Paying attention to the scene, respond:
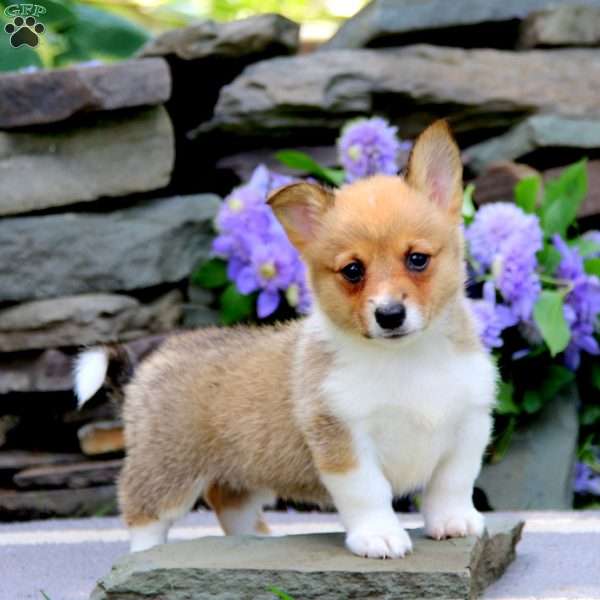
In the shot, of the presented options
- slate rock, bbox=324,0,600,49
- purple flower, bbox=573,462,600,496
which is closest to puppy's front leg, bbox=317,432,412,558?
purple flower, bbox=573,462,600,496

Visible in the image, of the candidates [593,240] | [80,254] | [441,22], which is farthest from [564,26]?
[80,254]

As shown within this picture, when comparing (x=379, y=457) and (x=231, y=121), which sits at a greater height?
(x=231, y=121)

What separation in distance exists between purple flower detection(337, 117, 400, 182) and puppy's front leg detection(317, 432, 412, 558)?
2192mm

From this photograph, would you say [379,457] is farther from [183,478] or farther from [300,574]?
[183,478]

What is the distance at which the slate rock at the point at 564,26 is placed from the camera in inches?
220

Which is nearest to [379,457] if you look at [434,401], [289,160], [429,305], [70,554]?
[434,401]

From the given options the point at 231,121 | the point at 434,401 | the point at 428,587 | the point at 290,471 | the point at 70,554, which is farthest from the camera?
the point at 231,121

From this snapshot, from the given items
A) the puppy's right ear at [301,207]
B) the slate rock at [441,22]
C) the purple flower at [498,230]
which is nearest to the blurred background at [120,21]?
the slate rock at [441,22]

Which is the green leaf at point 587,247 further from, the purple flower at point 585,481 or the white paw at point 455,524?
the white paw at point 455,524

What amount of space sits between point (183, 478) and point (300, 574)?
0.71 m

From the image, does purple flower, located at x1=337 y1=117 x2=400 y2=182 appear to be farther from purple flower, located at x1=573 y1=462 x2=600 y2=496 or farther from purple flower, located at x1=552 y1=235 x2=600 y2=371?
purple flower, located at x1=573 y1=462 x2=600 y2=496

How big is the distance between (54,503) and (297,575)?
211 centimetres

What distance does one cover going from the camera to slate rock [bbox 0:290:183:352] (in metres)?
4.93

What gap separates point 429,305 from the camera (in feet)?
10.1
